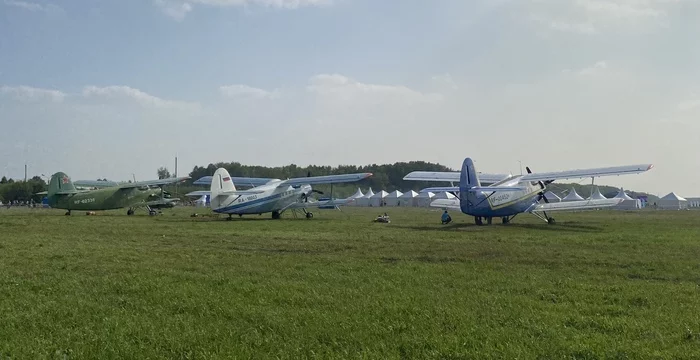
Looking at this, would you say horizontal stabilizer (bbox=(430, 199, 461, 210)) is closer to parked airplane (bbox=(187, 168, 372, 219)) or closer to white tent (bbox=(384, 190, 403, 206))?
parked airplane (bbox=(187, 168, 372, 219))

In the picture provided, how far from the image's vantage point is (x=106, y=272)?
9.88 meters

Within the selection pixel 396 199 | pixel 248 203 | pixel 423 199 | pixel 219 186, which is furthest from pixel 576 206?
pixel 396 199

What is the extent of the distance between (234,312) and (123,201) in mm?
34662

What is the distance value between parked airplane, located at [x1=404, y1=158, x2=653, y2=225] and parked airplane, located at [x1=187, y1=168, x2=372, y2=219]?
803 centimetres

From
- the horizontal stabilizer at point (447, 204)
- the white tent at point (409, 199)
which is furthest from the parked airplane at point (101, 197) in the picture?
Result: the white tent at point (409, 199)

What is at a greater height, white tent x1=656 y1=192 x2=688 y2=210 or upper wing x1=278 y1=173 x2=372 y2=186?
upper wing x1=278 y1=173 x2=372 y2=186

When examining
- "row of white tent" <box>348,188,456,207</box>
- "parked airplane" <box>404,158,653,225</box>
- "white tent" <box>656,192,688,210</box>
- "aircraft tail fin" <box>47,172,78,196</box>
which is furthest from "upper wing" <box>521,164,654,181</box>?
"white tent" <box>656,192,688,210</box>

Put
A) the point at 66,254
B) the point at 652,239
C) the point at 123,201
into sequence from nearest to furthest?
the point at 66,254, the point at 652,239, the point at 123,201

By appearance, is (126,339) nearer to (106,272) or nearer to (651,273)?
(106,272)

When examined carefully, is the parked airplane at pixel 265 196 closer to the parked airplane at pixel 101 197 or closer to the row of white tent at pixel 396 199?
the parked airplane at pixel 101 197

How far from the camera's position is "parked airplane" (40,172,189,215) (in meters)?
36.2

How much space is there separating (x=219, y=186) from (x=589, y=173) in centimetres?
1969

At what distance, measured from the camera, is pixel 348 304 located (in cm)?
714

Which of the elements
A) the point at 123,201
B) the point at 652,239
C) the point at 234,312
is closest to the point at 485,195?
the point at 652,239
